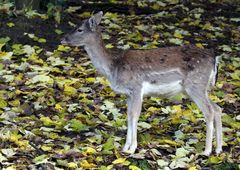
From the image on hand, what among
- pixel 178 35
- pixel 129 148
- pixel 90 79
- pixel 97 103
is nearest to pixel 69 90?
pixel 97 103

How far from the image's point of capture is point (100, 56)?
27.5 feet

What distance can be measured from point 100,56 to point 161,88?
2.72ft

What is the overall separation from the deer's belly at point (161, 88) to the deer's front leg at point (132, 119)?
0.42ft

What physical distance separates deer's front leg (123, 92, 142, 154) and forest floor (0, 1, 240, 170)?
4.6 inches

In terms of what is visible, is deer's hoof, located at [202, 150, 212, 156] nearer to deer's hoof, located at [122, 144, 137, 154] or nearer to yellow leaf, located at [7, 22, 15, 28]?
deer's hoof, located at [122, 144, 137, 154]

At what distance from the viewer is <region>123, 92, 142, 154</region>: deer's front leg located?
307 inches

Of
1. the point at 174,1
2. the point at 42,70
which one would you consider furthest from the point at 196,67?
the point at 174,1

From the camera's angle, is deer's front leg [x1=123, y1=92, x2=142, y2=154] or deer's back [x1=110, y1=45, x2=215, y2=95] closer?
deer's front leg [x1=123, y1=92, x2=142, y2=154]

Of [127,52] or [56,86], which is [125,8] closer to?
[56,86]

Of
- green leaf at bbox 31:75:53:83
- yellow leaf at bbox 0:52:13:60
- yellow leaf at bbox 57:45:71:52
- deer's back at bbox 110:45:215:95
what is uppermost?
deer's back at bbox 110:45:215:95

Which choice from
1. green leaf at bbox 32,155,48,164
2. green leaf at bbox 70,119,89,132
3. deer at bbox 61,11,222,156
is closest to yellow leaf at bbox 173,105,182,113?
deer at bbox 61,11,222,156

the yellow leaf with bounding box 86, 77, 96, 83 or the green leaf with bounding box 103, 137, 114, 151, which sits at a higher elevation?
the yellow leaf with bounding box 86, 77, 96, 83

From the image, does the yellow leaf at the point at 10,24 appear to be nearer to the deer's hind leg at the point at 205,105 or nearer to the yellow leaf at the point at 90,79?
the yellow leaf at the point at 90,79

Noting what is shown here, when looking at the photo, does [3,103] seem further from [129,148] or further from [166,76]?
[166,76]
